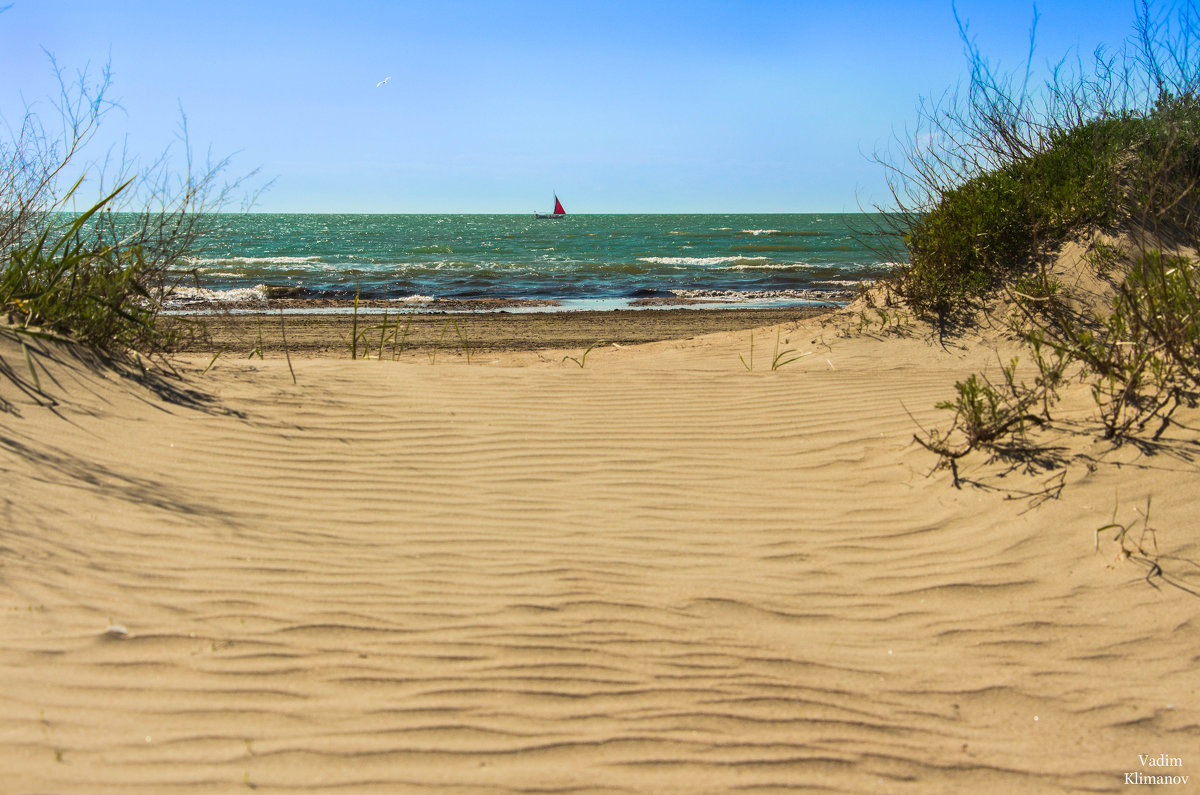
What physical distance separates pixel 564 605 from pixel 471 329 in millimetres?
8903

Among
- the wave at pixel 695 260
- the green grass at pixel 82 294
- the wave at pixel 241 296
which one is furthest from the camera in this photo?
the wave at pixel 695 260

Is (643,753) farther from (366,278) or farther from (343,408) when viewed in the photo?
(366,278)

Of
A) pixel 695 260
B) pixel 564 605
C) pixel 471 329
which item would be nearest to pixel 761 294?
pixel 471 329

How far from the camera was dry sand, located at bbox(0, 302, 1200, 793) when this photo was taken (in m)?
2.10

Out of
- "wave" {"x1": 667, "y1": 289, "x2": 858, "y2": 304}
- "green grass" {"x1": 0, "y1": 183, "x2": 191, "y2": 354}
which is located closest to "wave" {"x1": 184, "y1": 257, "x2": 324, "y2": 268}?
"wave" {"x1": 667, "y1": 289, "x2": 858, "y2": 304}

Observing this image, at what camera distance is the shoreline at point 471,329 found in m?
9.53

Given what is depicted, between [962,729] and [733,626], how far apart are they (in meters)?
0.78

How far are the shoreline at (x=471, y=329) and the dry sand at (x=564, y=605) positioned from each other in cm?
455

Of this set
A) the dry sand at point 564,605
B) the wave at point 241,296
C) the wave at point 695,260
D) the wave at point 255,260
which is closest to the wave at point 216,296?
the wave at point 241,296

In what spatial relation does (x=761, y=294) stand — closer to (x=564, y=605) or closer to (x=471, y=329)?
→ (x=471, y=329)

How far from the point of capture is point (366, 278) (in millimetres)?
21141

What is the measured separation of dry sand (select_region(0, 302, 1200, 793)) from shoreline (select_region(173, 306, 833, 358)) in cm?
455

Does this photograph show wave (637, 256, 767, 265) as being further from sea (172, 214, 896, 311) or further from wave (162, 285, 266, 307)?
wave (162, 285, 266, 307)

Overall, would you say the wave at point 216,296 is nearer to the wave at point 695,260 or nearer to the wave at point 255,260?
the wave at point 255,260
